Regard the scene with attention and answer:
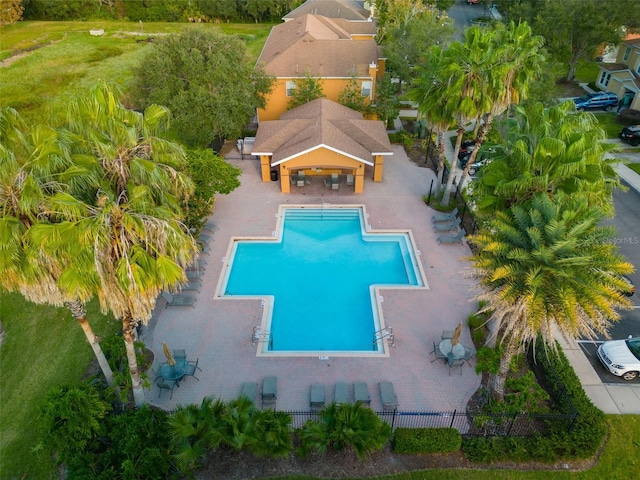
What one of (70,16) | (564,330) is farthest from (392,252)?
(70,16)

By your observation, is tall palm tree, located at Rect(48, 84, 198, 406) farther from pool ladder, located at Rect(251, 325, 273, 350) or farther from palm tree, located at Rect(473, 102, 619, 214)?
palm tree, located at Rect(473, 102, 619, 214)

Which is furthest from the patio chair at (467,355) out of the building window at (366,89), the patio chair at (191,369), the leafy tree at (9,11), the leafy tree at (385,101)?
the leafy tree at (9,11)

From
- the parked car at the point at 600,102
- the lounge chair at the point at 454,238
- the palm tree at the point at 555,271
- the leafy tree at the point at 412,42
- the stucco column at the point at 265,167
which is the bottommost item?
the lounge chair at the point at 454,238

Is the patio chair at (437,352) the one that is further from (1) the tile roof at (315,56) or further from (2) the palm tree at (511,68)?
(1) the tile roof at (315,56)

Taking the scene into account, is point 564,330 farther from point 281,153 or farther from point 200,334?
point 281,153

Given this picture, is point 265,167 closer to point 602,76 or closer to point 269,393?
point 269,393
